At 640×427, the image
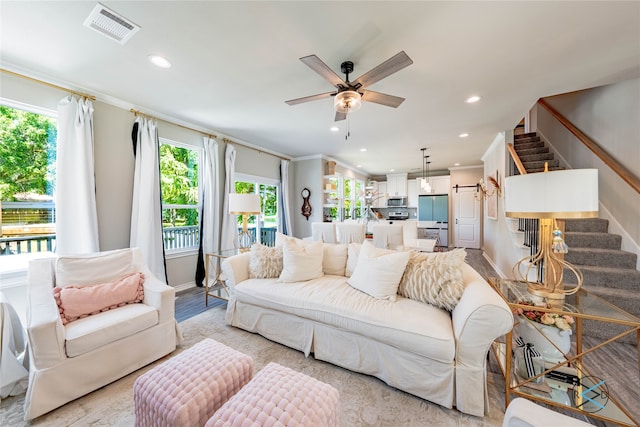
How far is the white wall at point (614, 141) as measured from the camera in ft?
8.79

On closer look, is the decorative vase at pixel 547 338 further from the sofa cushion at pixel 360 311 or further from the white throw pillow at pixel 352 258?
the white throw pillow at pixel 352 258

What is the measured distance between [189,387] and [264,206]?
177 inches

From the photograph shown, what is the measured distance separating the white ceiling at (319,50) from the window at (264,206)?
5.88 ft

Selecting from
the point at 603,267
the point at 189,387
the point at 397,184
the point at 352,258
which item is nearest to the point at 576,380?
the point at 352,258

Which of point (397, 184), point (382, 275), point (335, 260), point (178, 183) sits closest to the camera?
point (382, 275)

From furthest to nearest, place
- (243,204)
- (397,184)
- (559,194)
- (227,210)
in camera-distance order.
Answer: (397,184)
(227,210)
(243,204)
(559,194)

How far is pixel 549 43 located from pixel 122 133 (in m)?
4.67

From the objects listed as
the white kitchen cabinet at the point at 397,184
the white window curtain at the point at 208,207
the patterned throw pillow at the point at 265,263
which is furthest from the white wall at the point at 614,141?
the white window curtain at the point at 208,207

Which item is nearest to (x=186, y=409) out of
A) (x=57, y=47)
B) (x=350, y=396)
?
(x=350, y=396)

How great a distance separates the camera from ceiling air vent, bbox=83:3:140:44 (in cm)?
164

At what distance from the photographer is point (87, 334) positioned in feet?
5.34

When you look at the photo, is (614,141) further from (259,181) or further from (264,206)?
(264,206)

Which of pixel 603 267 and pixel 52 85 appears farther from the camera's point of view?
pixel 603 267

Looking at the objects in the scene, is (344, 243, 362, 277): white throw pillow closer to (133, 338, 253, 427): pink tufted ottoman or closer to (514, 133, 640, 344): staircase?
(133, 338, 253, 427): pink tufted ottoman
